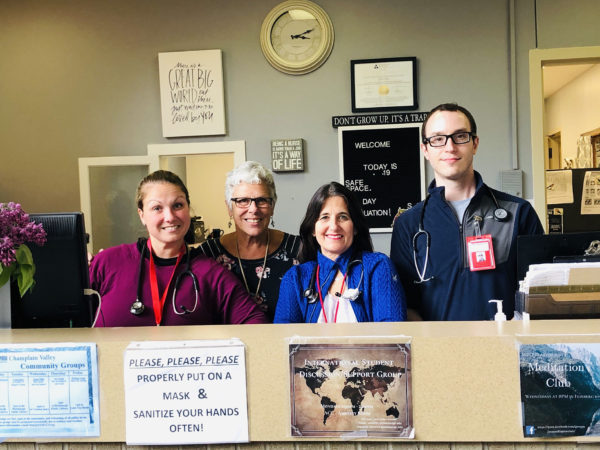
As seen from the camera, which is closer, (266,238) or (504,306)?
(504,306)

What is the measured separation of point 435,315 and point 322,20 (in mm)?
2655

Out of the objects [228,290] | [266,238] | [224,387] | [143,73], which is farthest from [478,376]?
[143,73]

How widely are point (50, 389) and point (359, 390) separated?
47cm

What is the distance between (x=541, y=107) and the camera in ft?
11.9

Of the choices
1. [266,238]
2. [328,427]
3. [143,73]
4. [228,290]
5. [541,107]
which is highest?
[143,73]

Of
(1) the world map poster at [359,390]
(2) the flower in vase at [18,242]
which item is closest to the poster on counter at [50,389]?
(2) the flower in vase at [18,242]

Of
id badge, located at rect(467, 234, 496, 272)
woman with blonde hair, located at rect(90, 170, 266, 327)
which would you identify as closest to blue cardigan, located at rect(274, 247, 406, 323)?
woman with blonde hair, located at rect(90, 170, 266, 327)

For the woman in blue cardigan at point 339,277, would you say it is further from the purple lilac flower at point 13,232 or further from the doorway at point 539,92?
the doorway at point 539,92

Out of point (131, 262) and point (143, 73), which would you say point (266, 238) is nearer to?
point (131, 262)

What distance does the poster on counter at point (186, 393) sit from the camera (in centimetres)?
86

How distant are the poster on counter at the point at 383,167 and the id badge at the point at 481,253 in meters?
2.15

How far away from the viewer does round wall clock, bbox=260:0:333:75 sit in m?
3.74

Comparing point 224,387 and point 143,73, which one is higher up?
point 143,73

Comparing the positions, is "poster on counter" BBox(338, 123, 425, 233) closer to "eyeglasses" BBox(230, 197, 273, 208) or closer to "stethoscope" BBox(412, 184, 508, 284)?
"eyeglasses" BBox(230, 197, 273, 208)
